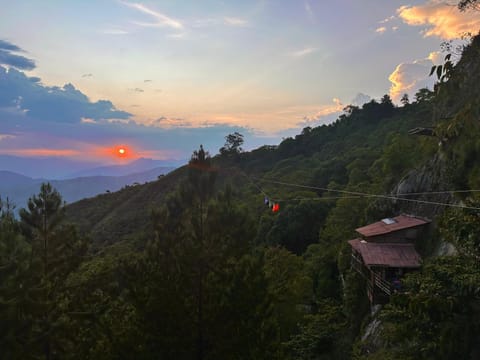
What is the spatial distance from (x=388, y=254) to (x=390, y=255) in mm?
124

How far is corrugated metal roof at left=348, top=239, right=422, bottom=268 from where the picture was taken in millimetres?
16627

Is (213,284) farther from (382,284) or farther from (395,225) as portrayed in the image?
(395,225)

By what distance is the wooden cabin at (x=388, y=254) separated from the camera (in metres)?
16.6

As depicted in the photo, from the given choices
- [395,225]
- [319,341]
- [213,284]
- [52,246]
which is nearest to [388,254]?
[395,225]

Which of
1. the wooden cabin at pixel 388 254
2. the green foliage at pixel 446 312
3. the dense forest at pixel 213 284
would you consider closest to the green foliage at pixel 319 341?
the dense forest at pixel 213 284

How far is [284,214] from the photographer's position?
4194 centimetres

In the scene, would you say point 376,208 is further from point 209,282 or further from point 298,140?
point 298,140

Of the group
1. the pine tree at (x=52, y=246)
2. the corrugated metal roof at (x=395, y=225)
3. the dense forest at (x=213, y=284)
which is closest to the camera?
the dense forest at (x=213, y=284)

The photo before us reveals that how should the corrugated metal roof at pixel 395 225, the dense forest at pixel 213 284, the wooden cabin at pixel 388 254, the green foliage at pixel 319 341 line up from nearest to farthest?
the dense forest at pixel 213 284
the wooden cabin at pixel 388 254
the corrugated metal roof at pixel 395 225
the green foliage at pixel 319 341

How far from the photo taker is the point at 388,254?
17.5m

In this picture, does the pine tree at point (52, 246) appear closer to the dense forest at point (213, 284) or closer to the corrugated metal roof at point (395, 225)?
the dense forest at point (213, 284)

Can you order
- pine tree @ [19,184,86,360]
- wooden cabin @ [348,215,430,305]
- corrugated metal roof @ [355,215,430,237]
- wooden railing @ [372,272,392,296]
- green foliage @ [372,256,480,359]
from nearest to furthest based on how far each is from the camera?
green foliage @ [372,256,480,359] → pine tree @ [19,184,86,360] → wooden railing @ [372,272,392,296] → wooden cabin @ [348,215,430,305] → corrugated metal roof @ [355,215,430,237]

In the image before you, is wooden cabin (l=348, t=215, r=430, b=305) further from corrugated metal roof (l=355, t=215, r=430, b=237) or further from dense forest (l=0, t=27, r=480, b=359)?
dense forest (l=0, t=27, r=480, b=359)

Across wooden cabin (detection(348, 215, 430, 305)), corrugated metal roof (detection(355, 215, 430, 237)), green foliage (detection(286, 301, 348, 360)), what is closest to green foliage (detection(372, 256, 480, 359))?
wooden cabin (detection(348, 215, 430, 305))
